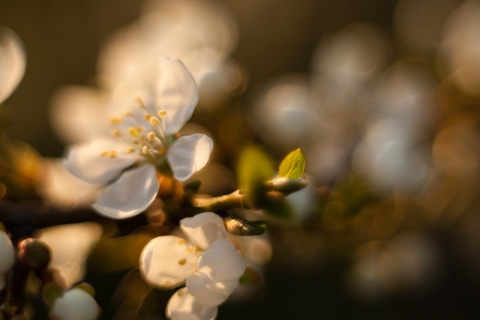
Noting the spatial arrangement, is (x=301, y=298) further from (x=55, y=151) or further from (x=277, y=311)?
(x=55, y=151)

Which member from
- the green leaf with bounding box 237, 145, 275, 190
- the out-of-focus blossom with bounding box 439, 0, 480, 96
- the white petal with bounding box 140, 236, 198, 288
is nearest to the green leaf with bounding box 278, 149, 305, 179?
the green leaf with bounding box 237, 145, 275, 190

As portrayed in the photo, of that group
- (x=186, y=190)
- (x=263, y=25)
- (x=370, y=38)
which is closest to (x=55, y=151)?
(x=263, y=25)

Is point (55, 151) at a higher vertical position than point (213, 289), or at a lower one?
lower

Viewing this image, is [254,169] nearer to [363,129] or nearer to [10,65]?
[10,65]

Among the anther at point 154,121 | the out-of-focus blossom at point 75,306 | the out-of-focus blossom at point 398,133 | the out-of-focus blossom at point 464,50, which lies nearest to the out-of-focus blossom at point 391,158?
the out-of-focus blossom at point 398,133

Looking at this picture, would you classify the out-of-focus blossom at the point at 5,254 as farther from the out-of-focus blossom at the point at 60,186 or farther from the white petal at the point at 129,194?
the out-of-focus blossom at the point at 60,186

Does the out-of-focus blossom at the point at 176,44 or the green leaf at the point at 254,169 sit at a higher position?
the green leaf at the point at 254,169
